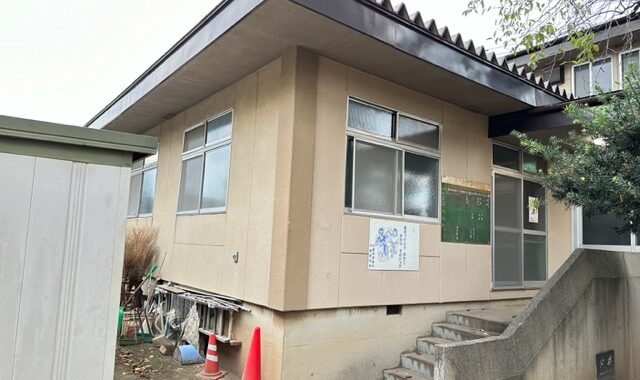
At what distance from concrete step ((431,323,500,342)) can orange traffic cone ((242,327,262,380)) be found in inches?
92.1

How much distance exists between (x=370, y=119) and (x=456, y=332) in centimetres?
279

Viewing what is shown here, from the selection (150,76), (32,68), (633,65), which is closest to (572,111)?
(633,65)

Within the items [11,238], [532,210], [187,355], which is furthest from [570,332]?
[11,238]

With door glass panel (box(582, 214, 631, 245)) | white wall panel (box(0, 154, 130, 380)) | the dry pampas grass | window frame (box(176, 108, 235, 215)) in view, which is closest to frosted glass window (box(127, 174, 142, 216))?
the dry pampas grass

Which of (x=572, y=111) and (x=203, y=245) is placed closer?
(x=572, y=111)

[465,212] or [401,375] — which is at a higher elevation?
[465,212]

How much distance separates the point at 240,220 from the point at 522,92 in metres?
4.11

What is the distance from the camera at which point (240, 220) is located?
524cm

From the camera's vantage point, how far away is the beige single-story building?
4.43 m

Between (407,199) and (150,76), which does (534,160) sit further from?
(150,76)

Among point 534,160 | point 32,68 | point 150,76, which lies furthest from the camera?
point 32,68

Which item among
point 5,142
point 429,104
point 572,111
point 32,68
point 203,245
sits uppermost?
point 32,68

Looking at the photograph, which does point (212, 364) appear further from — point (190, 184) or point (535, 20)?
point (535, 20)

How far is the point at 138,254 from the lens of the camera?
741 cm
